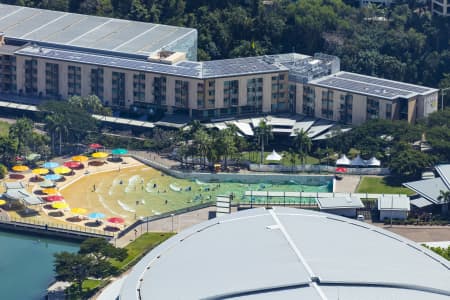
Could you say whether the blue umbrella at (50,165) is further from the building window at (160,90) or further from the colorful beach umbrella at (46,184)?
the building window at (160,90)

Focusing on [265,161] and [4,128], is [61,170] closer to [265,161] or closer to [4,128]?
[4,128]

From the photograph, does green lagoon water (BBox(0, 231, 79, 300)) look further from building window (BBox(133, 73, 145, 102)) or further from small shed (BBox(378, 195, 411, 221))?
building window (BBox(133, 73, 145, 102))

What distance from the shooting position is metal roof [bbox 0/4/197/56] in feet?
589

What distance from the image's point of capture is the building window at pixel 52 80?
17675 cm

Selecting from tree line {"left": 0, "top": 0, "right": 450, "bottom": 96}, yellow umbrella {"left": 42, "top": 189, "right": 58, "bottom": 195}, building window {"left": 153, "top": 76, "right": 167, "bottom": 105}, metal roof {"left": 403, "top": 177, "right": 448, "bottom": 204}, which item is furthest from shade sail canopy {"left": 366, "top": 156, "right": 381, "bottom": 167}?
yellow umbrella {"left": 42, "top": 189, "right": 58, "bottom": 195}

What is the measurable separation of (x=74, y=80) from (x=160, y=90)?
36.6 ft

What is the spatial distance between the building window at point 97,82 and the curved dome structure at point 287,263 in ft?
175

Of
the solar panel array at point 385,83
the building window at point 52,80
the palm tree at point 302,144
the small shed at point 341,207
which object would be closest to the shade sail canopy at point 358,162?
the palm tree at point 302,144

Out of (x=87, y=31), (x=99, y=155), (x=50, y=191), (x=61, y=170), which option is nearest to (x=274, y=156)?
(x=99, y=155)

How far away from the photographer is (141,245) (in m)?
135

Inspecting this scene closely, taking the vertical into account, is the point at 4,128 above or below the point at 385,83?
below

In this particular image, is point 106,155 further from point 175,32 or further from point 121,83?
point 175,32

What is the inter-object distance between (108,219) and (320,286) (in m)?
40.3

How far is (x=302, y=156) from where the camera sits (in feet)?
520
